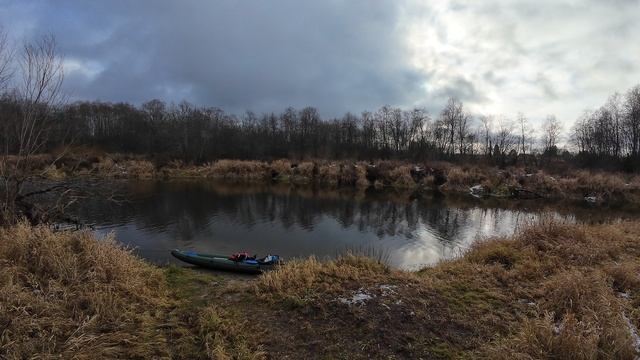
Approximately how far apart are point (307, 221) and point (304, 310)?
717 inches

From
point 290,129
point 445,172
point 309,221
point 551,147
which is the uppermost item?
point 290,129

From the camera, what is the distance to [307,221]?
80.5ft

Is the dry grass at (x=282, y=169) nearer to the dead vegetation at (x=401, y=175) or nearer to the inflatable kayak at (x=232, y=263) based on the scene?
the dead vegetation at (x=401, y=175)

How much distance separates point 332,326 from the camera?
19.1ft

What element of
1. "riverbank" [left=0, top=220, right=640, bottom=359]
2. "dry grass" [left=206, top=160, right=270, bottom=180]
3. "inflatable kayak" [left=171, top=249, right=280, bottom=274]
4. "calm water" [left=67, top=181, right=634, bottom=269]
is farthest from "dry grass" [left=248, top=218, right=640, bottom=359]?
"dry grass" [left=206, top=160, right=270, bottom=180]

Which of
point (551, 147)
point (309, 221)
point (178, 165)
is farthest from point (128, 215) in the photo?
point (551, 147)

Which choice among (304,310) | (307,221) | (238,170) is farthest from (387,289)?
(238,170)

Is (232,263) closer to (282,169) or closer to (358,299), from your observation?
(358,299)

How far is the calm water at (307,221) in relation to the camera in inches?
707

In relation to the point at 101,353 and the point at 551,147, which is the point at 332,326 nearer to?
the point at 101,353

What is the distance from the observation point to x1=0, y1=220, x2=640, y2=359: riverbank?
4.64 meters

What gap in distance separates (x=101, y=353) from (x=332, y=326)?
3.22 metres

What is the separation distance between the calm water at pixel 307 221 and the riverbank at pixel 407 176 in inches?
276

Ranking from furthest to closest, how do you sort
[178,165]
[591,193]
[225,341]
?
[178,165] < [591,193] < [225,341]
